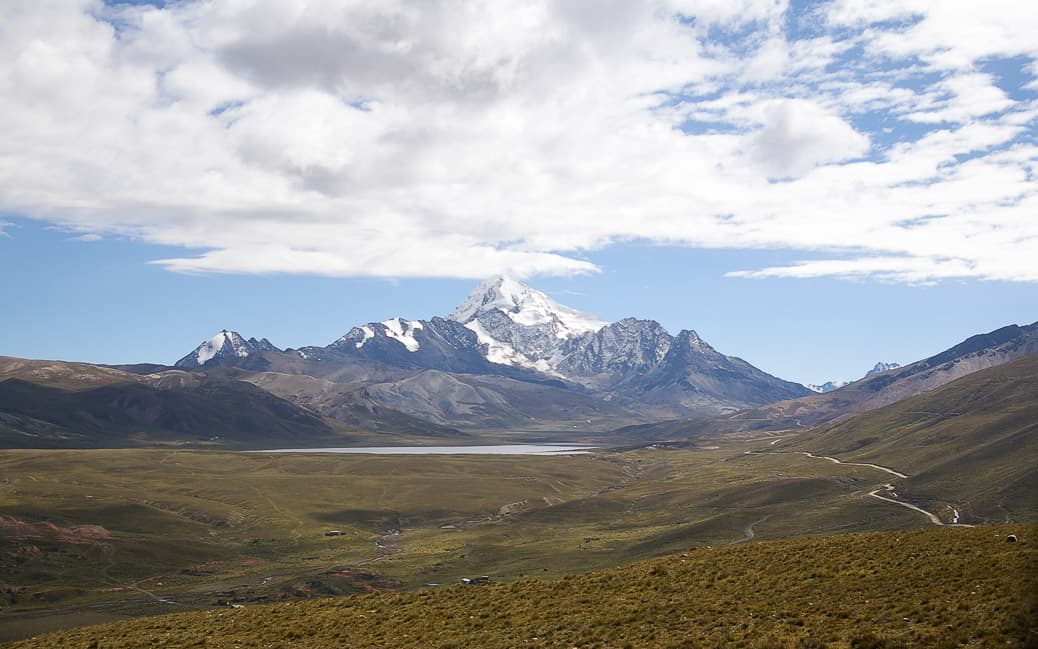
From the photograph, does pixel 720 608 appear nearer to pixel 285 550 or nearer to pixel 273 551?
pixel 273 551

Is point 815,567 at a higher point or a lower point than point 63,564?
higher

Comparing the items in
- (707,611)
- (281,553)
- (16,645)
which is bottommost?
(281,553)

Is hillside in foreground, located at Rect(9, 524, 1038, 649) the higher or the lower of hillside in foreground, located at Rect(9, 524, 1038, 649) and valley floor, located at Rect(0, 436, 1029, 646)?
the higher

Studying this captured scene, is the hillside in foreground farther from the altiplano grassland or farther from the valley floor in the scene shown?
the altiplano grassland

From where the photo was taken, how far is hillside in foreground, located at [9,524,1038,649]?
38.0 m

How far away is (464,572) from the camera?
13650cm

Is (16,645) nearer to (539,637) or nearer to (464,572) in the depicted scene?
(539,637)

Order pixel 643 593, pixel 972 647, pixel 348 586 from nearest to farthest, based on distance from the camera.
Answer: pixel 972 647
pixel 643 593
pixel 348 586

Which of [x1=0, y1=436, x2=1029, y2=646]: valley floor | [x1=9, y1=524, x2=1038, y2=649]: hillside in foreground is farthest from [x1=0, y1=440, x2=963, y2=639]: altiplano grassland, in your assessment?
[x1=9, y1=524, x2=1038, y2=649]: hillside in foreground

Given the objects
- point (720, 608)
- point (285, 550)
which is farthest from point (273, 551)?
point (720, 608)

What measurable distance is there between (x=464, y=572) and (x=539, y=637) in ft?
314

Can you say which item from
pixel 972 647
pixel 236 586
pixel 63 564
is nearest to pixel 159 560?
pixel 63 564

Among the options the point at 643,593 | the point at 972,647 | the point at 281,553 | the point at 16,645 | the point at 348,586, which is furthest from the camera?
the point at 281,553

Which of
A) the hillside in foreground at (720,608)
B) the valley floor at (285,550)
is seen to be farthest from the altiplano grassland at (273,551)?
the hillside in foreground at (720,608)
